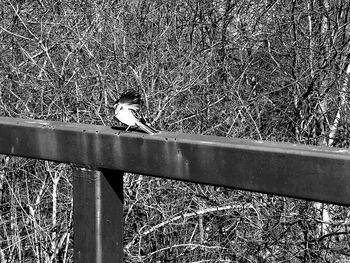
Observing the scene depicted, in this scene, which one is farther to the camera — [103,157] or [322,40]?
[322,40]

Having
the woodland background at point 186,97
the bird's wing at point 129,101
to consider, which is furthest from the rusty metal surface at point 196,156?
the woodland background at point 186,97

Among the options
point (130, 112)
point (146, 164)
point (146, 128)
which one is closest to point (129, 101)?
point (130, 112)

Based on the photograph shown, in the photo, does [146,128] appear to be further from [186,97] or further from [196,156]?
[186,97]

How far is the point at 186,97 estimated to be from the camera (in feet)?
21.2

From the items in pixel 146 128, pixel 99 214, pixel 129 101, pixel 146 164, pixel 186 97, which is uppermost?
pixel 186 97

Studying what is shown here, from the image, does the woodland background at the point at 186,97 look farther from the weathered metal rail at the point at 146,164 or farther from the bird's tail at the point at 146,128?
the bird's tail at the point at 146,128

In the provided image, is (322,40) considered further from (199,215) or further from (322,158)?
(322,158)

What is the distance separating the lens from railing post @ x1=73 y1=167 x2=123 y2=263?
1898 millimetres

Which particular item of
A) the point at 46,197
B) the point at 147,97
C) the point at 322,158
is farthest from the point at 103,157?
the point at 46,197

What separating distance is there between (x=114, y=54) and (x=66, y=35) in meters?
0.82

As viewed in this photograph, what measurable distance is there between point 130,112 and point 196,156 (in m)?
0.34

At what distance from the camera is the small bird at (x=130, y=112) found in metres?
1.93

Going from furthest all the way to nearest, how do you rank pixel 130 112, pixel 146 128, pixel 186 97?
pixel 186 97
pixel 130 112
pixel 146 128

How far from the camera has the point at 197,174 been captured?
1.73 metres
